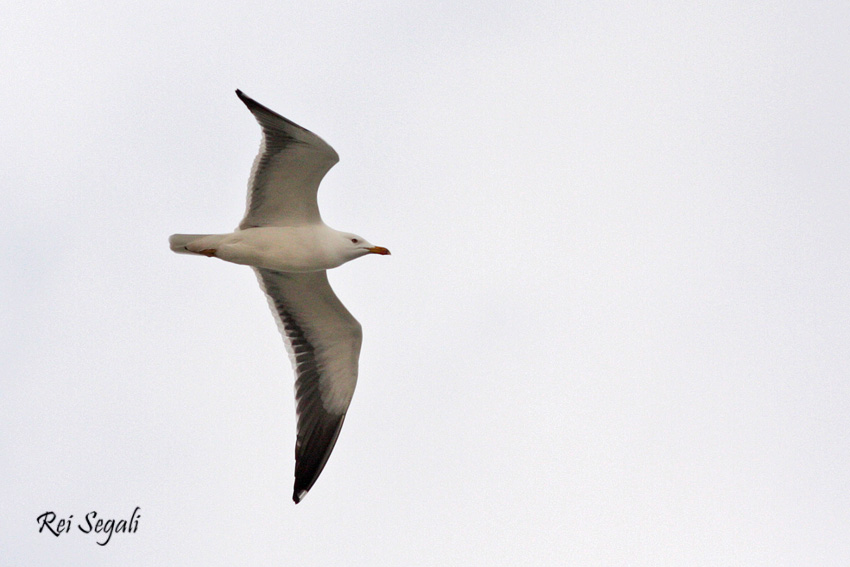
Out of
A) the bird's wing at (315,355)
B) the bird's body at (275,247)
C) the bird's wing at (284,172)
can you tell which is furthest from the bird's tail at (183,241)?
the bird's wing at (315,355)

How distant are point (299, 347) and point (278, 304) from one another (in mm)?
472

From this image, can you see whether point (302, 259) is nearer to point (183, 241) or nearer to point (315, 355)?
point (183, 241)

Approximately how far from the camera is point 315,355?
33.8 feet

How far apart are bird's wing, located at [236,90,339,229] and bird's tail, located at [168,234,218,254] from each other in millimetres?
451

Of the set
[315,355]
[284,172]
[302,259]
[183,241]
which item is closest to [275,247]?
[302,259]

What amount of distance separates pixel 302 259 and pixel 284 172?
785 mm

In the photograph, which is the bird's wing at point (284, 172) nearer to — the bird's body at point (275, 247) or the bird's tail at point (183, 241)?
the bird's body at point (275, 247)

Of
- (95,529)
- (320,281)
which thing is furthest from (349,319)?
(95,529)

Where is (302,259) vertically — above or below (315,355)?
above

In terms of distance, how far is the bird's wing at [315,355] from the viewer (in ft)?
33.0

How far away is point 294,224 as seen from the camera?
370 inches

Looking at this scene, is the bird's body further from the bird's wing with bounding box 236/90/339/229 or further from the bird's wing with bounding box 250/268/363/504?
the bird's wing with bounding box 250/268/363/504

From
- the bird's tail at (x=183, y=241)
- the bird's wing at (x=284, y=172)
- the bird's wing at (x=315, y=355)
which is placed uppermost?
the bird's wing at (x=284, y=172)

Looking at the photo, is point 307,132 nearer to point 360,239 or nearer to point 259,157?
point 259,157
